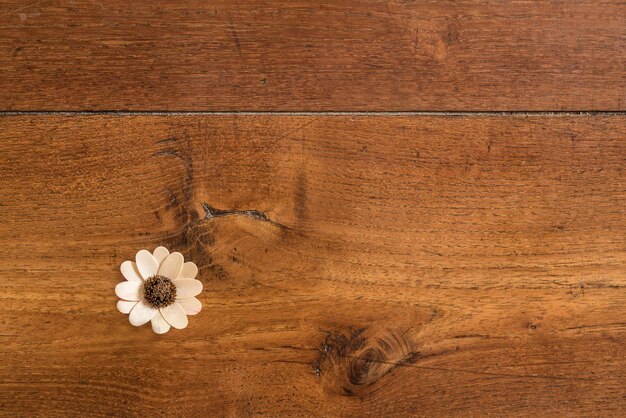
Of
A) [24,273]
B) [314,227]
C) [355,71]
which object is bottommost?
[24,273]

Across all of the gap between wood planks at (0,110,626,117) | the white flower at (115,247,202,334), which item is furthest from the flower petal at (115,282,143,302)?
the gap between wood planks at (0,110,626,117)

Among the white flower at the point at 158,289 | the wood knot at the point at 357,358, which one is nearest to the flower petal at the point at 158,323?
the white flower at the point at 158,289

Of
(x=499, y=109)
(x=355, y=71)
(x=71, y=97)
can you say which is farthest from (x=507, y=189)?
(x=71, y=97)

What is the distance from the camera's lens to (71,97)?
2.03ft

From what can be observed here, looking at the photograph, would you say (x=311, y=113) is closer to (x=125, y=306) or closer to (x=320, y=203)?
(x=320, y=203)

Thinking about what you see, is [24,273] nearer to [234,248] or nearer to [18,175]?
[18,175]

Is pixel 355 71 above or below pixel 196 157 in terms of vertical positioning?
above

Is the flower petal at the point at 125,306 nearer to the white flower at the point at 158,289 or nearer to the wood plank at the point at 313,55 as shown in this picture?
the white flower at the point at 158,289

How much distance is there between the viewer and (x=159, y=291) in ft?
2.01

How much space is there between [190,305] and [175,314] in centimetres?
2

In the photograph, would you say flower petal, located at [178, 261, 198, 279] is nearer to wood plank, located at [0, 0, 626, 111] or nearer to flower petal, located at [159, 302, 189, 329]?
flower petal, located at [159, 302, 189, 329]

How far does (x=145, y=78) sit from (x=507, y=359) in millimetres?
450

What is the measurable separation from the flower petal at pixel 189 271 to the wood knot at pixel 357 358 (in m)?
0.14

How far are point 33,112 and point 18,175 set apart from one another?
6 centimetres
